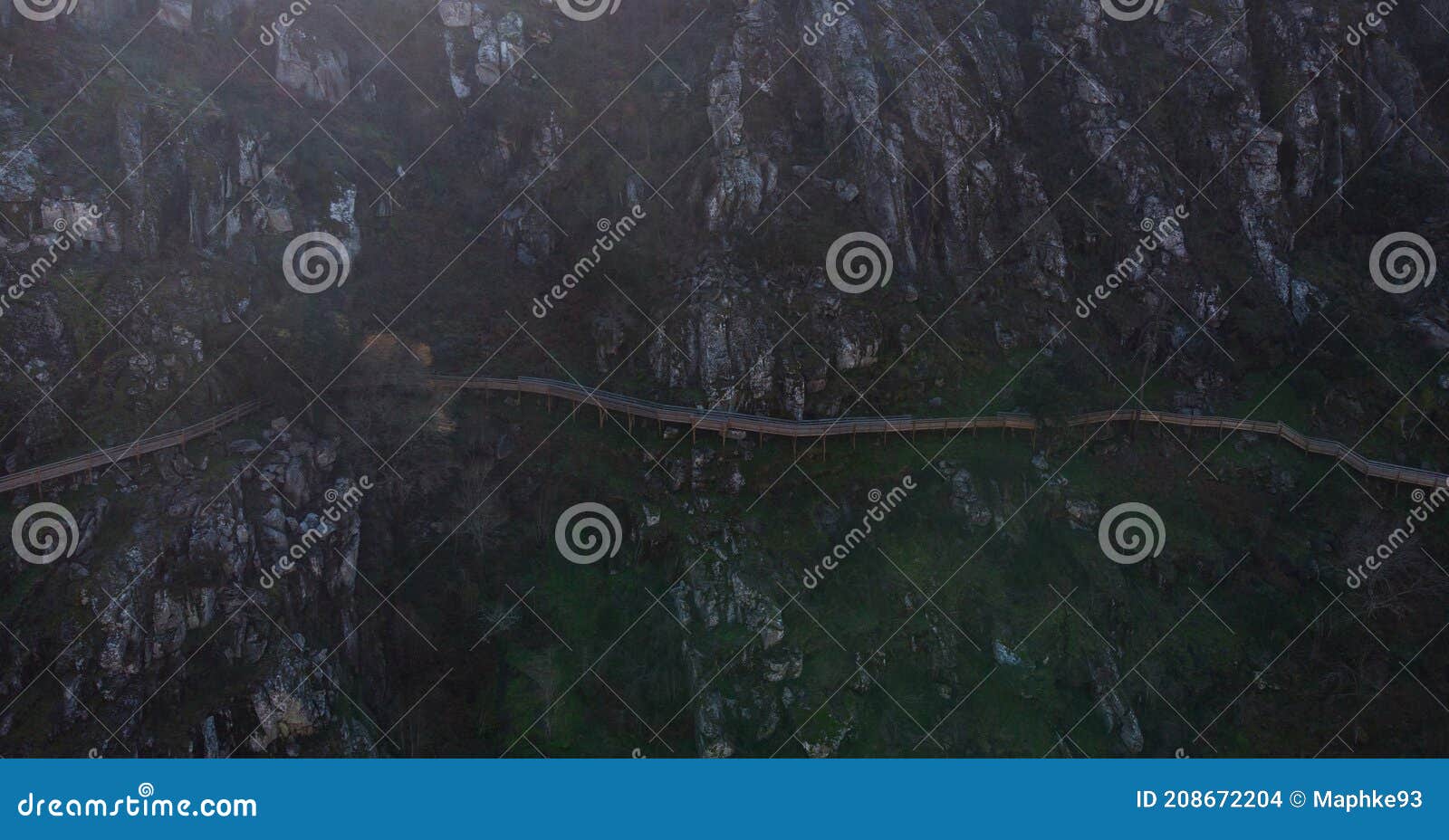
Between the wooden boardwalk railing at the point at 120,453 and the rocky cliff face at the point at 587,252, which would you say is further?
the rocky cliff face at the point at 587,252

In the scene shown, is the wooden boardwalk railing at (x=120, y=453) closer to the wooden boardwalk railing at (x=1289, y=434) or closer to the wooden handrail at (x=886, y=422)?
the wooden handrail at (x=886, y=422)

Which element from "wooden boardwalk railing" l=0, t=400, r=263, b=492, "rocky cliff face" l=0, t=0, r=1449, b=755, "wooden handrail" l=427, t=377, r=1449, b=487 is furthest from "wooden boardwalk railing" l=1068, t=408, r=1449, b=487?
"wooden boardwalk railing" l=0, t=400, r=263, b=492

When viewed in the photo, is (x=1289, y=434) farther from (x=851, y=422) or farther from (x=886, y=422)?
(x=851, y=422)

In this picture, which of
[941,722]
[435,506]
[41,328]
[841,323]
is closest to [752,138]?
[841,323]

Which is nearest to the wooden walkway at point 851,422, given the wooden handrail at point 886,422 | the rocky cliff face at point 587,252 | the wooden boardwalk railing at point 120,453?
the wooden handrail at point 886,422

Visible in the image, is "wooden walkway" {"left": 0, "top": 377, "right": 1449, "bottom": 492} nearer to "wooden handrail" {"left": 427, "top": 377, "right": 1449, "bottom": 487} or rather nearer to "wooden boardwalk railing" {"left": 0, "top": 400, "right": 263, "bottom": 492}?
"wooden handrail" {"left": 427, "top": 377, "right": 1449, "bottom": 487}

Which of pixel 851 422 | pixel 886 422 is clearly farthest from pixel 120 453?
pixel 886 422

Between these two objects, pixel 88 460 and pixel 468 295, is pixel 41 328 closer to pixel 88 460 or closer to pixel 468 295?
pixel 88 460
